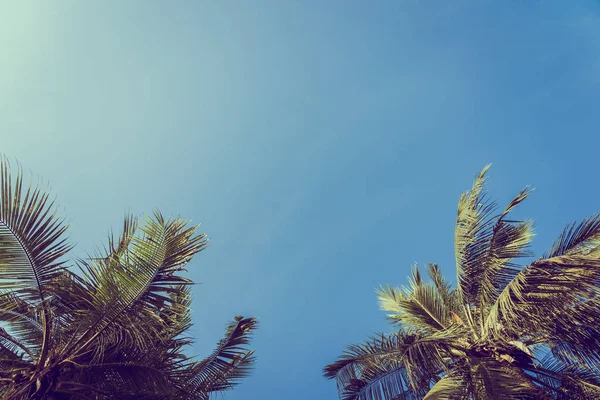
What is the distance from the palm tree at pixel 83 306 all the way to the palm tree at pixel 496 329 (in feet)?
12.3

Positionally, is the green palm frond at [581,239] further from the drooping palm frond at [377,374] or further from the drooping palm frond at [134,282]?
the drooping palm frond at [134,282]

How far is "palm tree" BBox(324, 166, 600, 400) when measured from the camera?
235 inches

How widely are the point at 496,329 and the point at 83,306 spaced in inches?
248

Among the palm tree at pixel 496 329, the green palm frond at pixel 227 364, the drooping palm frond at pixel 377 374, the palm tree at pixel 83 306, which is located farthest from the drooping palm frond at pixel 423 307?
the palm tree at pixel 83 306

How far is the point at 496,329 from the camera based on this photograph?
666 centimetres

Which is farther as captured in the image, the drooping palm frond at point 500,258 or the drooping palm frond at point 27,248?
the drooping palm frond at point 500,258

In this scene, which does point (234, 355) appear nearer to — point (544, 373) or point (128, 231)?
point (128, 231)

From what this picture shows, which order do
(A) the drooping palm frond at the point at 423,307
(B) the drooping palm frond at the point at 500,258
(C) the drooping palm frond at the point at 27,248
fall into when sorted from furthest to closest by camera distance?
(A) the drooping palm frond at the point at 423,307
(B) the drooping palm frond at the point at 500,258
(C) the drooping palm frond at the point at 27,248

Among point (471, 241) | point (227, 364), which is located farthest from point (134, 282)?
point (471, 241)

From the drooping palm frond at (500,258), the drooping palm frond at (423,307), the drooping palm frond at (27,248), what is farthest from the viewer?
the drooping palm frond at (423,307)

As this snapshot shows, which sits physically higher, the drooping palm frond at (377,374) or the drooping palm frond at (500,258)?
the drooping palm frond at (500,258)

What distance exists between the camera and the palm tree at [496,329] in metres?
5.98

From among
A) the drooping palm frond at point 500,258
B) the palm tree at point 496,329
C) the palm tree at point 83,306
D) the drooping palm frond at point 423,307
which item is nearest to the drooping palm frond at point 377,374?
the palm tree at point 496,329

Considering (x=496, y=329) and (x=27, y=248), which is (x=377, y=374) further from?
(x=27, y=248)
